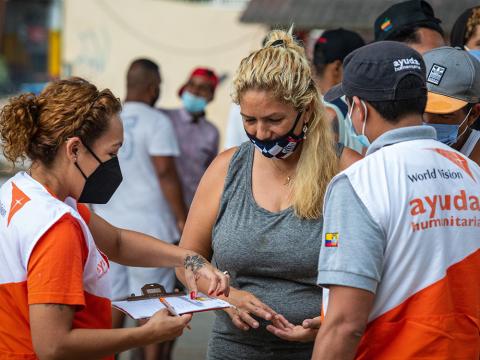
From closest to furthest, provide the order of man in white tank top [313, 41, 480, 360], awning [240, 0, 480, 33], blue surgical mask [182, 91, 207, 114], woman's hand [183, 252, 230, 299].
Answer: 1. man in white tank top [313, 41, 480, 360]
2. woman's hand [183, 252, 230, 299]
3. awning [240, 0, 480, 33]
4. blue surgical mask [182, 91, 207, 114]

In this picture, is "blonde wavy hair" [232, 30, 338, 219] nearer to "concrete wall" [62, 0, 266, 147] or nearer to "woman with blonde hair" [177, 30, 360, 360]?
"woman with blonde hair" [177, 30, 360, 360]

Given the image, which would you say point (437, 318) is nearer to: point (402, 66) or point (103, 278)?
point (402, 66)

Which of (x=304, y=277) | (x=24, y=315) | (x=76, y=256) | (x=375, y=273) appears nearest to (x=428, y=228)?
(x=375, y=273)

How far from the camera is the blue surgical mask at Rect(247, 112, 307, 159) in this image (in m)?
3.40

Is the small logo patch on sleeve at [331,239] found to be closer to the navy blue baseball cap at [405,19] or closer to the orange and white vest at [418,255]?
the orange and white vest at [418,255]

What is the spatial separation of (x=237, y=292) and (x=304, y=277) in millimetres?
254

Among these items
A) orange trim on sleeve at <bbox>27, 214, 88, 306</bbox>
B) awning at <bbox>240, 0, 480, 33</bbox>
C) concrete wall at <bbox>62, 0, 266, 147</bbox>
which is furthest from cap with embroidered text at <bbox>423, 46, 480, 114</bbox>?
concrete wall at <bbox>62, 0, 266, 147</bbox>

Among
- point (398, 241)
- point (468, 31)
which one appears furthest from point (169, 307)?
point (468, 31)

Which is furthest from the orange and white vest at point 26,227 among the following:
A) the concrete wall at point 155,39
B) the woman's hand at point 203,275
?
the concrete wall at point 155,39

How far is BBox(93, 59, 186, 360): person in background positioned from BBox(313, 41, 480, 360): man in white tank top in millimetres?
3634

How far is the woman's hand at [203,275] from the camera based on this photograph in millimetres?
3211

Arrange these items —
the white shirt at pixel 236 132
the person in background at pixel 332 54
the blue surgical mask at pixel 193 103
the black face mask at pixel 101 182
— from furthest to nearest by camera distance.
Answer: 1. the blue surgical mask at pixel 193 103
2. the white shirt at pixel 236 132
3. the person in background at pixel 332 54
4. the black face mask at pixel 101 182

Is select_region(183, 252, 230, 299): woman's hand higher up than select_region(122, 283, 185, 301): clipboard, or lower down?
higher up

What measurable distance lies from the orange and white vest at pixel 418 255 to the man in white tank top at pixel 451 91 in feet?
2.38
